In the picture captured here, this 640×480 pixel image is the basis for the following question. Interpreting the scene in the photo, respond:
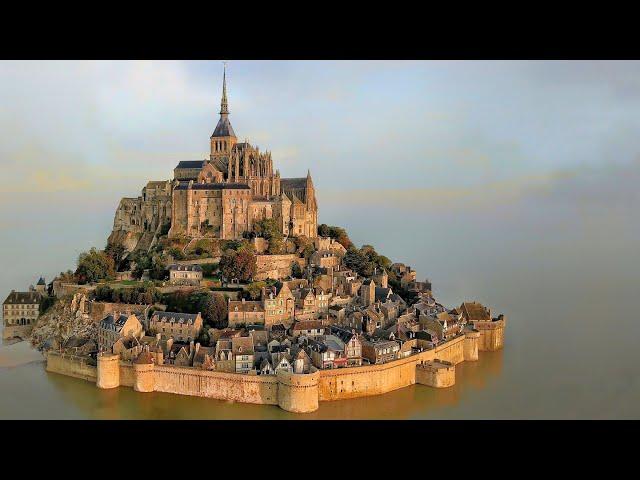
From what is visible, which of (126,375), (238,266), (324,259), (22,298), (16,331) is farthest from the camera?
(324,259)

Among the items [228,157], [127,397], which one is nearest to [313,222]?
[228,157]

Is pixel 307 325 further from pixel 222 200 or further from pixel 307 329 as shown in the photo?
pixel 222 200

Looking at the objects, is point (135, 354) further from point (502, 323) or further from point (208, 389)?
point (502, 323)

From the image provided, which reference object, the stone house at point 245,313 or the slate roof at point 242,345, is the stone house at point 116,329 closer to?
the stone house at point 245,313

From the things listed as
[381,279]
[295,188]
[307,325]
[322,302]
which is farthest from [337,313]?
[295,188]

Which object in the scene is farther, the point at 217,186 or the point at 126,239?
the point at 126,239

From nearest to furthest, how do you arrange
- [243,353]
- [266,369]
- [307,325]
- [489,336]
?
[266,369], [243,353], [307,325], [489,336]
